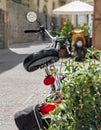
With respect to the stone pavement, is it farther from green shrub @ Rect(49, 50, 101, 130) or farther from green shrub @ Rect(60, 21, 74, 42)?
green shrub @ Rect(60, 21, 74, 42)

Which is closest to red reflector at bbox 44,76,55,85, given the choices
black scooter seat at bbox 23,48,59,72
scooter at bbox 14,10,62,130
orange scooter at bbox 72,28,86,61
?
scooter at bbox 14,10,62,130

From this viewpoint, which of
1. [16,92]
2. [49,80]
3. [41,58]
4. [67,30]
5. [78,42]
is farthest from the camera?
[67,30]

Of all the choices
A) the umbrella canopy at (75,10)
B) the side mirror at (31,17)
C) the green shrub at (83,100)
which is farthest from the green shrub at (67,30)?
the green shrub at (83,100)

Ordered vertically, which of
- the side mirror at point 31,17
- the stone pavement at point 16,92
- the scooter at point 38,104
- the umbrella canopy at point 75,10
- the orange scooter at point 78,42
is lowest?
the stone pavement at point 16,92

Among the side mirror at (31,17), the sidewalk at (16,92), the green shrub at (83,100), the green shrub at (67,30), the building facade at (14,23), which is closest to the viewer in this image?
the green shrub at (83,100)

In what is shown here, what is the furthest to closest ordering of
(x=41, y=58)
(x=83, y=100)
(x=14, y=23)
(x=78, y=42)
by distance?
(x=14, y=23)
(x=78, y=42)
(x=41, y=58)
(x=83, y=100)

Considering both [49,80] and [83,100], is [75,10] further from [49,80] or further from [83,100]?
[83,100]

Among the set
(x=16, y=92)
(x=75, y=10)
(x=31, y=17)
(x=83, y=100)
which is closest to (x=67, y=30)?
(x=75, y=10)

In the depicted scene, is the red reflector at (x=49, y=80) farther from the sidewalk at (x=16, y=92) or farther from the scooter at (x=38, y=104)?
the sidewalk at (x=16, y=92)

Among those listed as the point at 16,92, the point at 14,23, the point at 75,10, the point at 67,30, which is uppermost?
the point at 75,10

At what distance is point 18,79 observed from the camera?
344 inches

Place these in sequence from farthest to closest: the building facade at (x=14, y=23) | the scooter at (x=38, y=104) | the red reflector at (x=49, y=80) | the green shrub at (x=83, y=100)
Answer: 1. the building facade at (x=14, y=23)
2. the red reflector at (x=49, y=80)
3. the scooter at (x=38, y=104)
4. the green shrub at (x=83, y=100)

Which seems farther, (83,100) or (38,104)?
(38,104)

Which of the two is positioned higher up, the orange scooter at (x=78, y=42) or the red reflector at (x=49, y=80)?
the red reflector at (x=49, y=80)
